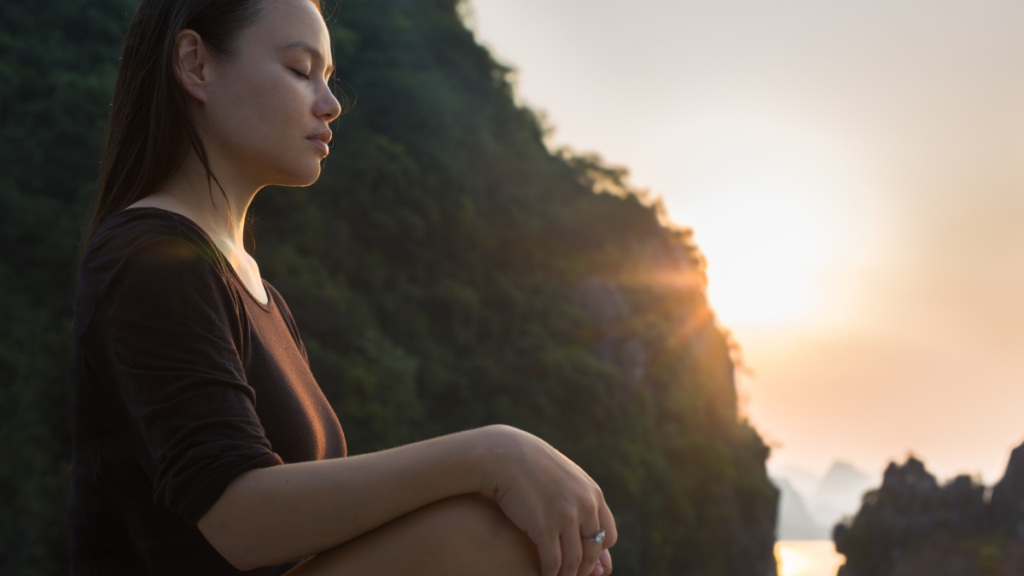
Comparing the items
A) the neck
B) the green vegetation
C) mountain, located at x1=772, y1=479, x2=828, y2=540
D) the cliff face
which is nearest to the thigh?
the neck

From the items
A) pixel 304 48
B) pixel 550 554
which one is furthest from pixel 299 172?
pixel 550 554

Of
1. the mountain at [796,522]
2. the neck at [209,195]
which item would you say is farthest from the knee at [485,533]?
the mountain at [796,522]

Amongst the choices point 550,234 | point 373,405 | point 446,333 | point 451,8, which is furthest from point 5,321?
point 451,8

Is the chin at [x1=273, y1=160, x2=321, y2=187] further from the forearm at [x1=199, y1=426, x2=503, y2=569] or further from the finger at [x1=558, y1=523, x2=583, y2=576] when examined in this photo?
the finger at [x1=558, y1=523, x2=583, y2=576]

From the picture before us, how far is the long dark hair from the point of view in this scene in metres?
1.03

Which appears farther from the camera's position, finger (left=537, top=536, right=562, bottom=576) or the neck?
the neck

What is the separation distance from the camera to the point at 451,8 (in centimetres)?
3138

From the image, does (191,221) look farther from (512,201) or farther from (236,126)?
(512,201)

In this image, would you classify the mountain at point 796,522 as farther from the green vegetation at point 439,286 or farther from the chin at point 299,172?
the chin at point 299,172

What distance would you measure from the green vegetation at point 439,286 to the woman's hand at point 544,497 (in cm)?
1382

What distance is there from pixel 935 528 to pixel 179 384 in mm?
32677

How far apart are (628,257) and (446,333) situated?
38.3 feet

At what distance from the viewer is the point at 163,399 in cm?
73

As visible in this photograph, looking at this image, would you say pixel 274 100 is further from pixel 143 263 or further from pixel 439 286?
pixel 439 286
